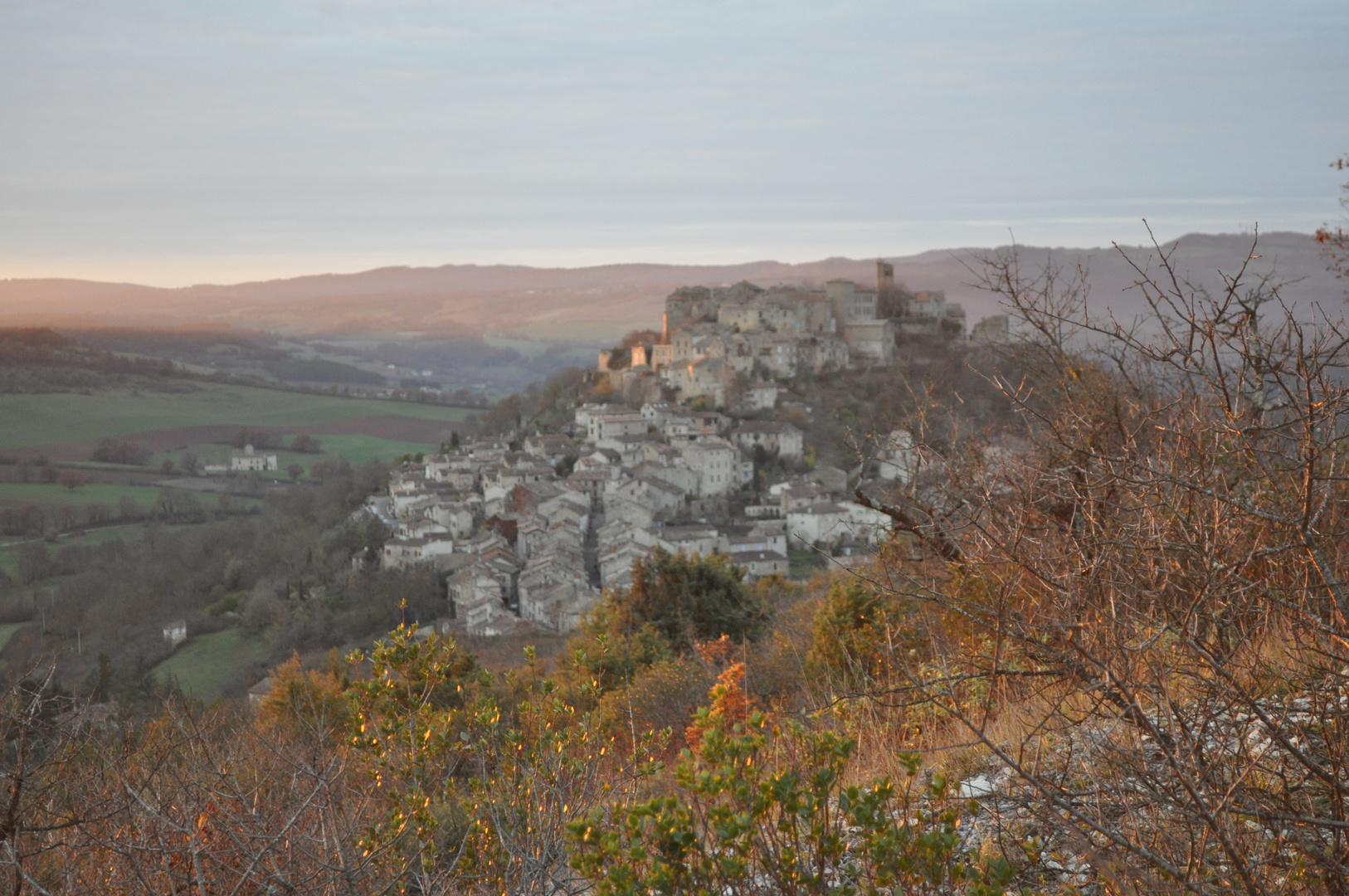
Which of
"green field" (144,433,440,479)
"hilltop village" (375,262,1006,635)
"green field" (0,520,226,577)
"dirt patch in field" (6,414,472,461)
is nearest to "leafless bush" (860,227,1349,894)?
"hilltop village" (375,262,1006,635)

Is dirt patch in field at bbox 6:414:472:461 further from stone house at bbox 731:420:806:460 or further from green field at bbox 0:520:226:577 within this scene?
stone house at bbox 731:420:806:460

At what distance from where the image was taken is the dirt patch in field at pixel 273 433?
47906 mm

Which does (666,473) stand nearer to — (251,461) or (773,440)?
(773,440)

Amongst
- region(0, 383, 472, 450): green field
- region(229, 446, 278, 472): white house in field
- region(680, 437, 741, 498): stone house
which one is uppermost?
region(0, 383, 472, 450): green field

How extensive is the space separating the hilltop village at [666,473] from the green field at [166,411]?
60.2ft

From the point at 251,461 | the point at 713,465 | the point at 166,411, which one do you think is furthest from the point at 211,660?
the point at 166,411

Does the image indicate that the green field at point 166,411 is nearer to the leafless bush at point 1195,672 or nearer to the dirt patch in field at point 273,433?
the dirt patch in field at point 273,433

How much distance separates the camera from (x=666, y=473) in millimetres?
38406

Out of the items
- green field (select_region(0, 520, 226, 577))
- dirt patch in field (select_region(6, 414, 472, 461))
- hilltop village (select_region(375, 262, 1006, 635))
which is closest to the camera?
hilltop village (select_region(375, 262, 1006, 635))

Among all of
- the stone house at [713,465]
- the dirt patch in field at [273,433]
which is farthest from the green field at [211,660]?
the dirt patch in field at [273,433]

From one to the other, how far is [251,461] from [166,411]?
936 centimetres

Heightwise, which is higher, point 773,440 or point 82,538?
point 773,440

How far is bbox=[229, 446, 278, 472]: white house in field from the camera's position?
5288cm

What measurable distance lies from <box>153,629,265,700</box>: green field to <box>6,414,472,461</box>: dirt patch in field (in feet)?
75.1
